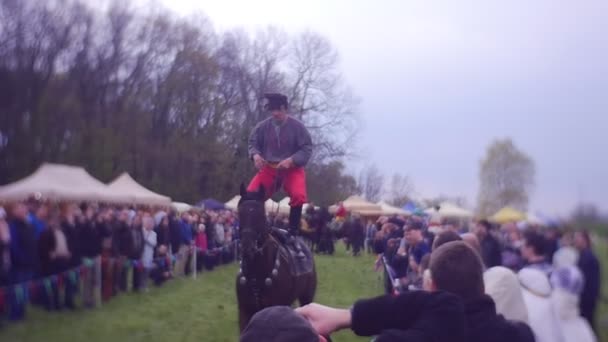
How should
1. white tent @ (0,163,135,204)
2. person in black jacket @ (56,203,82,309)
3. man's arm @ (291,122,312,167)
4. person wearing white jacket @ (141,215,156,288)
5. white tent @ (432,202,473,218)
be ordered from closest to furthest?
man's arm @ (291,122,312,167) → white tent @ (432,202,473,218) → person in black jacket @ (56,203,82,309) → person wearing white jacket @ (141,215,156,288) → white tent @ (0,163,135,204)

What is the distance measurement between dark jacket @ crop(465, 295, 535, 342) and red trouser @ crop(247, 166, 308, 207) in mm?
5755

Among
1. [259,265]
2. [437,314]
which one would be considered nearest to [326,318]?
[437,314]

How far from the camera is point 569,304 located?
5781mm

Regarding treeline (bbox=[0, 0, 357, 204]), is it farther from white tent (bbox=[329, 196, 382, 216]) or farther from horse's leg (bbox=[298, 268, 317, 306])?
horse's leg (bbox=[298, 268, 317, 306])

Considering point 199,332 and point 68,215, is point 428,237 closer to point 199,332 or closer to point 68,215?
point 199,332

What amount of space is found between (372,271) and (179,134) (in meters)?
9.99

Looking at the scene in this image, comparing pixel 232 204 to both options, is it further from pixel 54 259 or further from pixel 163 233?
pixel 54 259

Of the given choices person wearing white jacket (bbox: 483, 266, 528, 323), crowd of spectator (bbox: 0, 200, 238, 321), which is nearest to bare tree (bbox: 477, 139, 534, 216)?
person wearing white jacket (bbox: 483, 266, 528, 323)

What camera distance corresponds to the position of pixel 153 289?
1572 centimetres

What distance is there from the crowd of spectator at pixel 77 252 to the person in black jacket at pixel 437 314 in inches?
349

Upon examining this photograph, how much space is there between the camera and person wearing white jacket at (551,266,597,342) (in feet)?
18.1

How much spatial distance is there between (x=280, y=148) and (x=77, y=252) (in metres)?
5.74

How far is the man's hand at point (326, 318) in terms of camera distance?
2.77 m

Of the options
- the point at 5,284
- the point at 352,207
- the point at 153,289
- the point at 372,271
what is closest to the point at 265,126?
the point at 5,284
